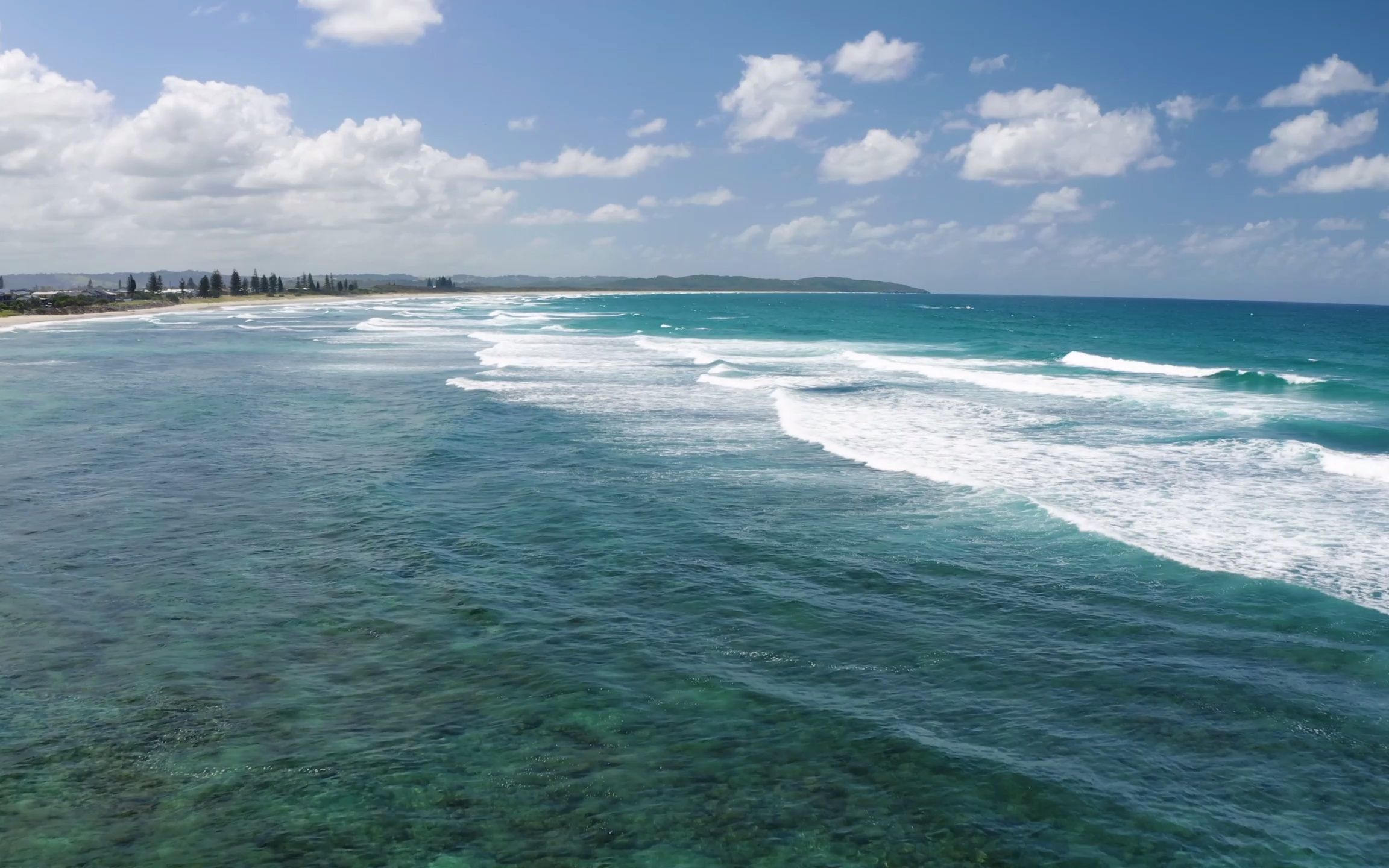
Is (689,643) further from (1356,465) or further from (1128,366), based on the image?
(1128,366)

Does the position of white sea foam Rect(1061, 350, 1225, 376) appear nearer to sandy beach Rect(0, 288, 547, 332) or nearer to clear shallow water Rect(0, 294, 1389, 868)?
clear shallow water Rect(0, 294, 1389, 868)

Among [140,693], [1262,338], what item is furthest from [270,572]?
[1262,338]

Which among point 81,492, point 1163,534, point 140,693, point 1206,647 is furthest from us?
point 81,492

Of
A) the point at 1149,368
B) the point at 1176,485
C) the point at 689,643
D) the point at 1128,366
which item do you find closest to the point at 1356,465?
the point at 1176,485

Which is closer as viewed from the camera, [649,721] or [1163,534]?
[649,721]

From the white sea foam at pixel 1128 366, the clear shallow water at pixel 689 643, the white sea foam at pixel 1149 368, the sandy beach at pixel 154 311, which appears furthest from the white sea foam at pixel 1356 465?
the sandy beach at pixel 154 311

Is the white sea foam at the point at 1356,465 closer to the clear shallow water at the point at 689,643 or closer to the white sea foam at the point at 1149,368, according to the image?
the clear shallow water at the point at 689,643

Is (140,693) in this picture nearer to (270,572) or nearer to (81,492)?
(270,572)

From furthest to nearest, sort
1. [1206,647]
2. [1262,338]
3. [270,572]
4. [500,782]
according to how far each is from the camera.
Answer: [1262,338] < [270,572] < [1206,647] < [500,782]

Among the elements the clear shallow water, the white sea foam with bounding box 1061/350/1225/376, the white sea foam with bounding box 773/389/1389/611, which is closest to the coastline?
the clear shallow water
